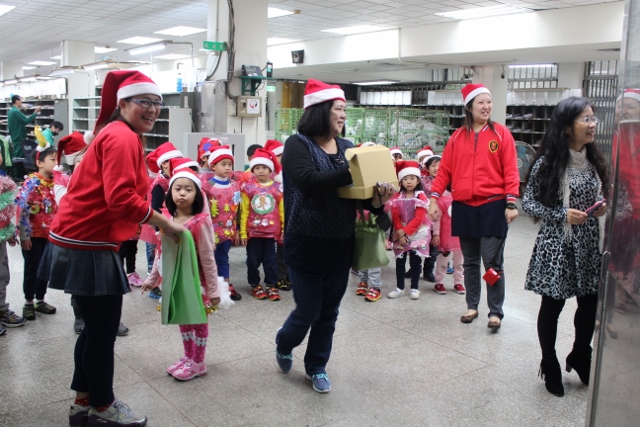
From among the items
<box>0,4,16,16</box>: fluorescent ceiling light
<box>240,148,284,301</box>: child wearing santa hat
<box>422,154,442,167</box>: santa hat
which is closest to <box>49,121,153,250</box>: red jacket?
<box>240,148,284,301</box>: child wearing santa hat

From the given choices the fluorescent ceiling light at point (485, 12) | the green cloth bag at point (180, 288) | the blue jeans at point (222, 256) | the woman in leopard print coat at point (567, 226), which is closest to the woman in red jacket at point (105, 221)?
the green cloth bag at point (180, 288)

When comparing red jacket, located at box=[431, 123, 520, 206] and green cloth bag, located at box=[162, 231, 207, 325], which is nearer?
green cloth bag, located at box=[162, 231, 207, 325]

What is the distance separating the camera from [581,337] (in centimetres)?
328

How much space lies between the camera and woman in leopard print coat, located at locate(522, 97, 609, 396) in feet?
10.3

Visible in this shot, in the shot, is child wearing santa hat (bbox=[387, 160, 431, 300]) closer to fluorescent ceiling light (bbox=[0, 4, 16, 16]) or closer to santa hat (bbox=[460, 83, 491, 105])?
santa hat (bbox=[460, 83, 491, 105])

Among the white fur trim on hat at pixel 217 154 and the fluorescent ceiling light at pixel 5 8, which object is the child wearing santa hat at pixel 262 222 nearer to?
the white fur trim on hat at pixel 217 154

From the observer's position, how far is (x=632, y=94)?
152 centimetres

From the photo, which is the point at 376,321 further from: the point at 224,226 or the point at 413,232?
the point at 224,226

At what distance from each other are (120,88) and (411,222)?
10.00 feet

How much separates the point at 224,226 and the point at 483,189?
6.80 ft

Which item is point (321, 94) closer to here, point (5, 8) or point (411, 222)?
point (411, 222)

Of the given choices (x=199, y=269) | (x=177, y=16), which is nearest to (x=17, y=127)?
(x=177, y=16)

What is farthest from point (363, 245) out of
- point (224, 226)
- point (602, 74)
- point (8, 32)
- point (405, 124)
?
point (8, 32)

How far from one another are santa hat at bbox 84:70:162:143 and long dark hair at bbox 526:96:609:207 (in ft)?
6.70
